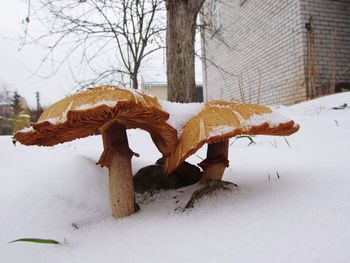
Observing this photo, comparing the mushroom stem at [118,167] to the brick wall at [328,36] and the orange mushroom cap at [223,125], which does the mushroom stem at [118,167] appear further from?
the brick wall at [328,36]

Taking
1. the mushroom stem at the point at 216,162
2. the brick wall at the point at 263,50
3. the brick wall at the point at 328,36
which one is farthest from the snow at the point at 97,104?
the brick wall at the point at 328,36

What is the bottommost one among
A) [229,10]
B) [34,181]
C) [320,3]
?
[34,181]

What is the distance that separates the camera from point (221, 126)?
99 centimetres

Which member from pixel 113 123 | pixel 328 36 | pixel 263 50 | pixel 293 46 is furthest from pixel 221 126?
pixel 263 50

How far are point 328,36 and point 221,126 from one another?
7530 mm

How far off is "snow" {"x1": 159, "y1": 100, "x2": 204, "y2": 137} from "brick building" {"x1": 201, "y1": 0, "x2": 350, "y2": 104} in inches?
199

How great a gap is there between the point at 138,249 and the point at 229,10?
11209mm

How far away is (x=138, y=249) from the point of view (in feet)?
2.93

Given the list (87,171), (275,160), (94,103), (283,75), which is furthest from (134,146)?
(283,75)

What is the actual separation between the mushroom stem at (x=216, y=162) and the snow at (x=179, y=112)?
201mm

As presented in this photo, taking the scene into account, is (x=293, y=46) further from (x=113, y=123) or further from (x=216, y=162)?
(x=113, y=123)

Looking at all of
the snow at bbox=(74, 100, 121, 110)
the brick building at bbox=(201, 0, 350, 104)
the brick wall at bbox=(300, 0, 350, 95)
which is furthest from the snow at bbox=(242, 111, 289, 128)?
the brick wall at bbox=(300, 0, 350, 95)

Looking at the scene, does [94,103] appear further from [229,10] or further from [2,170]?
[229,10]

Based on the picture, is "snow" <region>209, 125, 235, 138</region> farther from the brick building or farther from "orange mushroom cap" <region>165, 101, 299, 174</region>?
the brick building
